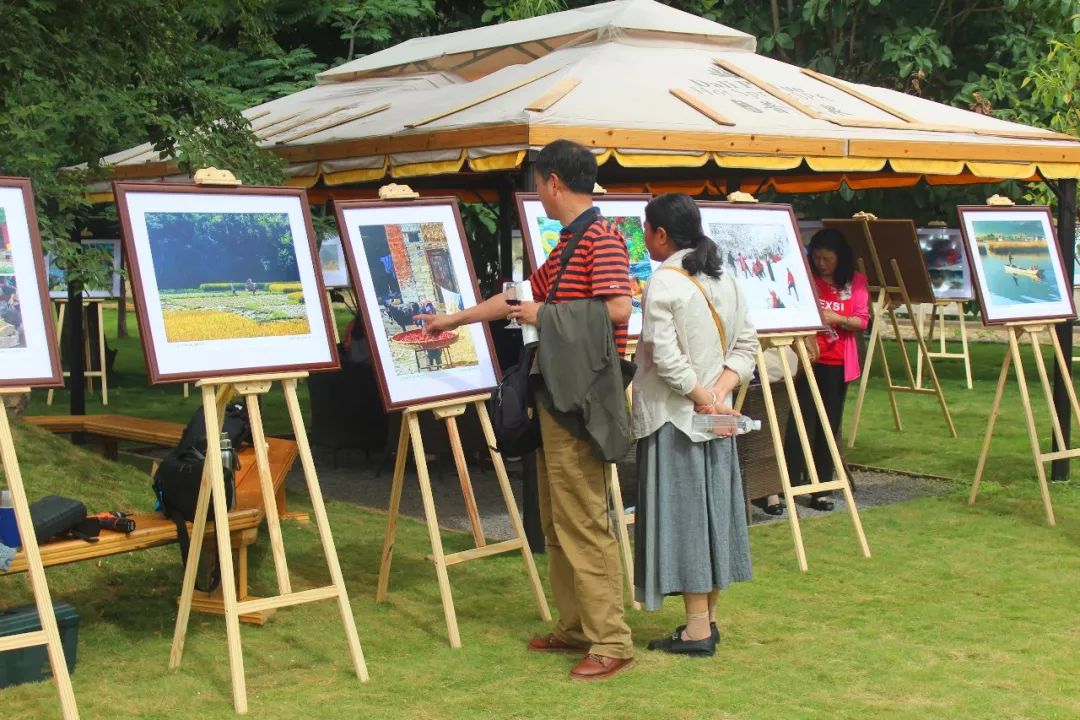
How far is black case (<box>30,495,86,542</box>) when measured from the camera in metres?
4.72

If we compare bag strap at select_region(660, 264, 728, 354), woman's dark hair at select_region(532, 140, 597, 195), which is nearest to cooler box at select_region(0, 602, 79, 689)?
woman's dark hair at select_region(532, 140, 597, 195)

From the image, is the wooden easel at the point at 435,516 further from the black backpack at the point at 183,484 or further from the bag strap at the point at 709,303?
the bag strap at the point at 709,303

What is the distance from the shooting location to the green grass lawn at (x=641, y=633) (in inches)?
178

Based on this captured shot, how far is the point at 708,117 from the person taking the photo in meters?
7.09

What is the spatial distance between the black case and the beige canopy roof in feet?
8.57

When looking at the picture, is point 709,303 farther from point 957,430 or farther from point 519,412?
point 957,430

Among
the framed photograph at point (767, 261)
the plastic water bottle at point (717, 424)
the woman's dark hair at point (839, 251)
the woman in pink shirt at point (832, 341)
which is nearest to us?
the plastic water bottle at point (717, 424)

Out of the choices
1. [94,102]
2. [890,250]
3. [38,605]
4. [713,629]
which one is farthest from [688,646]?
[890,250]

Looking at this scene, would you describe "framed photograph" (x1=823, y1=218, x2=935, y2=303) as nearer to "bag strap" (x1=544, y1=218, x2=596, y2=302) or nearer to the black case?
"bag strap" (x1=544, y1=218, x2=596, y2=302)

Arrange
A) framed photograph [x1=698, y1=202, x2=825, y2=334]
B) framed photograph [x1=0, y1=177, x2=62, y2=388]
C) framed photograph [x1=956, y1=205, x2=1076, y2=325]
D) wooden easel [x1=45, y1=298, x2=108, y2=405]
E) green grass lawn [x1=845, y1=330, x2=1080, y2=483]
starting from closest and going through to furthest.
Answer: framed photograph [x1=0, y1=177, x2=62, y2=388] → framed photograph [x1=698, y1=202, x2=825, y2=334] → framed photograph [x1=956, y1=205, x2=1076, y2=325] → green grass lawn [x1=845, y1=330, x2=1080, y2=483] → wooden easel [x1=45, y1=298, x2=108, y2=405]

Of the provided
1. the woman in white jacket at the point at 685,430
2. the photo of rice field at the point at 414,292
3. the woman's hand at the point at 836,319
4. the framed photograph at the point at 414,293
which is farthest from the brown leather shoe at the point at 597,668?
the woman's hand at the point at 836,319

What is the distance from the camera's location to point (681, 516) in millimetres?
4926

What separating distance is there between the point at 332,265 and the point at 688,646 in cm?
1153

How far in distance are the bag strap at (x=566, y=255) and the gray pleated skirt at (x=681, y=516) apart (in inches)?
25.0
